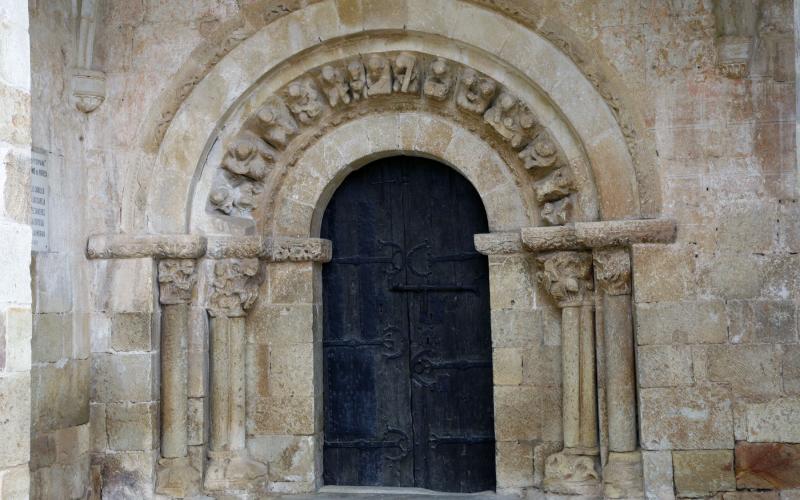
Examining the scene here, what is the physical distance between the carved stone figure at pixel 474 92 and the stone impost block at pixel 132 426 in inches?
103

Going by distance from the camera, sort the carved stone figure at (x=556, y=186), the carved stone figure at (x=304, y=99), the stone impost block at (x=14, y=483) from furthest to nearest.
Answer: the carved stone figure at (x=304, y=99)
the carved stone figure at (x=556, y=186)
the stone impost block at (x=14, y=483)

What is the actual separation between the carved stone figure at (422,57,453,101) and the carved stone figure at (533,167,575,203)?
821 mm

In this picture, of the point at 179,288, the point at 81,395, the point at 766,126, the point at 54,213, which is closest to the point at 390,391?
the point at 179,288

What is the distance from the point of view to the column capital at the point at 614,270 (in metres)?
5.74

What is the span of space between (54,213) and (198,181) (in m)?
0.88

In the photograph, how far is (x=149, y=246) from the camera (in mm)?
6121

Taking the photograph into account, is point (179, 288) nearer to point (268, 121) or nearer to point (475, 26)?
point (268, 121)

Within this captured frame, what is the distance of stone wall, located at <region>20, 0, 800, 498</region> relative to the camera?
5551 millimetres

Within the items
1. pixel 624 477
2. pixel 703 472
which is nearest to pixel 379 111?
pixel 624 477

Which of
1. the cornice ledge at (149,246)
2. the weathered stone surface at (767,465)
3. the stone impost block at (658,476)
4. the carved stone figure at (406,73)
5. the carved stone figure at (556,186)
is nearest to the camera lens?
the weathered stone surface at (767,465)

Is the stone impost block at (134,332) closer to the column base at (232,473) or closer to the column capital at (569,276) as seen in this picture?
the column base at (232,473)

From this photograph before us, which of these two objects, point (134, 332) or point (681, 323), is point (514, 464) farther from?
point (134, 332)

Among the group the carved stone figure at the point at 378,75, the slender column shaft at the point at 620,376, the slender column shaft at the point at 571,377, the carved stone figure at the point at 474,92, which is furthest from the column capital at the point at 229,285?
the slender column shaft at the point at 620,376

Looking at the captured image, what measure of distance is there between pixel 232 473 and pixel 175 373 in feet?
2.28
